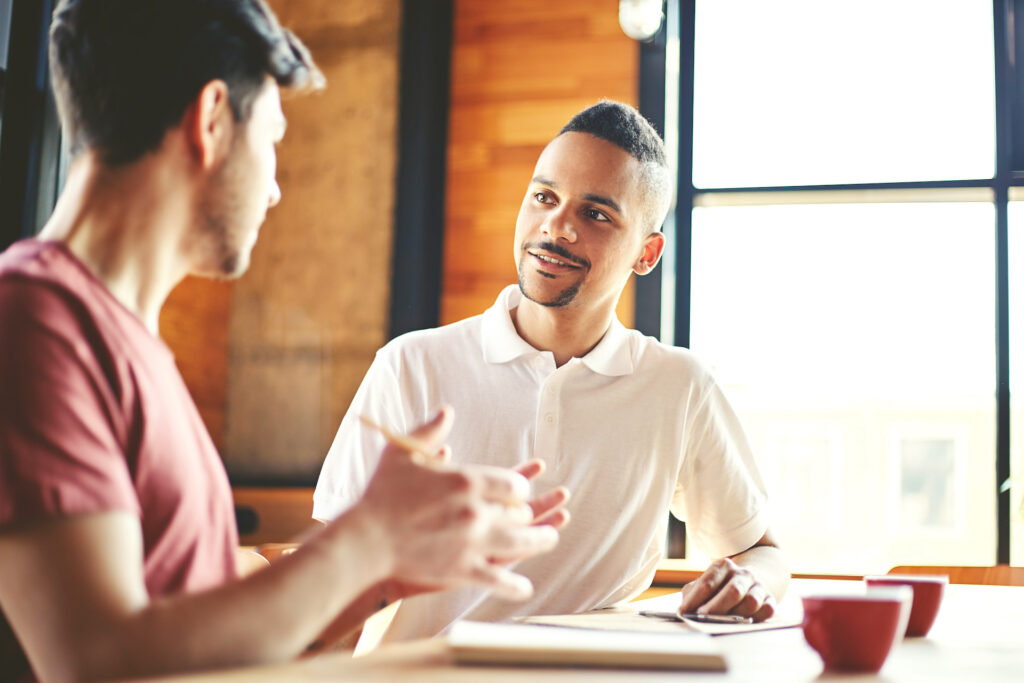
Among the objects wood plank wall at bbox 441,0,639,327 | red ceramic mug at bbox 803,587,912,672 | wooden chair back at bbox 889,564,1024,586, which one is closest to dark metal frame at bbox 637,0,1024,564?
wood plank wall at bbox 441,0,639,327

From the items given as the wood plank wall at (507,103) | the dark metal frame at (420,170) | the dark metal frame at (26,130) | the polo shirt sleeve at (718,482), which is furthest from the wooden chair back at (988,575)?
the dark metal frame at (26,130)

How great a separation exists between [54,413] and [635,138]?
1.48m

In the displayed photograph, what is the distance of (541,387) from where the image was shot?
1.77 metres

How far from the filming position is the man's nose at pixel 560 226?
6.14 ft

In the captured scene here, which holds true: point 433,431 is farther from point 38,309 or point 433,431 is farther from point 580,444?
point 580,444

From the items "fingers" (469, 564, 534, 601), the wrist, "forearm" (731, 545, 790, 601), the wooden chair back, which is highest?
the wrist

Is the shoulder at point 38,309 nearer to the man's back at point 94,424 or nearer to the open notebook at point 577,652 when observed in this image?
the man's back at point 94,424

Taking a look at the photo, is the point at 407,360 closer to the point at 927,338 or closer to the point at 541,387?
the point at 541,387

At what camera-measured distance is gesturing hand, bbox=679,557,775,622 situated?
137 cm

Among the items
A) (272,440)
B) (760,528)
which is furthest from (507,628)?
(272,440)

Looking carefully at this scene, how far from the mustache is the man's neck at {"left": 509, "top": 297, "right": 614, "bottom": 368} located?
95 millimetres

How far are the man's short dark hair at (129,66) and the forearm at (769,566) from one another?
1.17 m

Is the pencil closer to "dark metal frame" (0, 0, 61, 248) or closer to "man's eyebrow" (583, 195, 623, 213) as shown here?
"man's eyebrow" (583, 195, 623, 213)

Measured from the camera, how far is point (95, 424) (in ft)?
2.46
